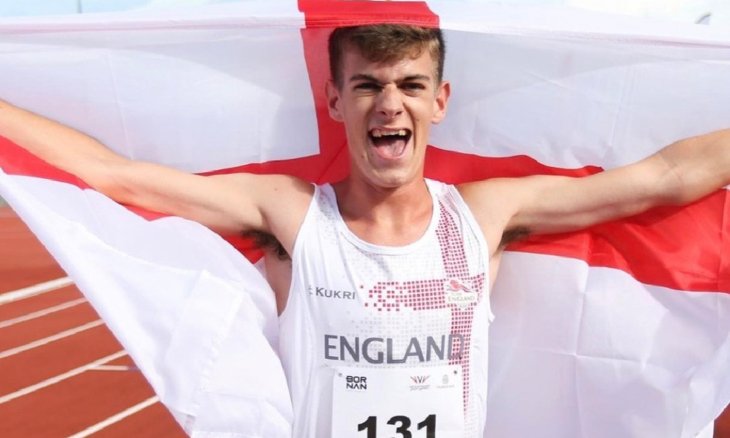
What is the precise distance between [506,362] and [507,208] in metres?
0.51

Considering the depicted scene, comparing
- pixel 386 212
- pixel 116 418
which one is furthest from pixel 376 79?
pixel 116 418

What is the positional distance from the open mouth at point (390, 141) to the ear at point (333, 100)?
16cm

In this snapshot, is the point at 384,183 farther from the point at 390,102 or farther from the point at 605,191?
the point at 605,191

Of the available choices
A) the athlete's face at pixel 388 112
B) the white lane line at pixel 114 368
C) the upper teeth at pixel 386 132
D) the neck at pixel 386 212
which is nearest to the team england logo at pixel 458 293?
the neck at pixel 386 212

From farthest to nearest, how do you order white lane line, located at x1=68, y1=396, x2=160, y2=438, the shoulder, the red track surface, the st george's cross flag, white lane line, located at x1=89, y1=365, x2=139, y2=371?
white lane line, located at x1=89, y1=365, x2=139, y2=371 < the red track surface < white lane line, located at x1=68, y1=396, x2=160, y2=438 < the shoulder < the st george's cross flag

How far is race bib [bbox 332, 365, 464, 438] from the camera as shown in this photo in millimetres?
2441

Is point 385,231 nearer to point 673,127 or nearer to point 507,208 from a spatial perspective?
point 507,208

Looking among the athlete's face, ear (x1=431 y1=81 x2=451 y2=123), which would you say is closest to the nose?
the athlete's face

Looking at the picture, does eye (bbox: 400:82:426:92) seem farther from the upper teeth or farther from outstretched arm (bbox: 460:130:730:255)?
outstretched arm (bbox: 460:130:730:255)

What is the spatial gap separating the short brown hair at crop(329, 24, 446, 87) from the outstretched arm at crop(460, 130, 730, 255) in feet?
1.33

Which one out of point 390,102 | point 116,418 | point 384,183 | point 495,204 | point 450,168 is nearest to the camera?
point 390,102

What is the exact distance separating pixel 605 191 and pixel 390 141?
2.13 ft

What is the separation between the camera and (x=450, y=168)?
9.65ft

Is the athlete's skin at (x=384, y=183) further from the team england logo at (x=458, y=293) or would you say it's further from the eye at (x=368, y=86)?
the team england logo at (x=458, y=293)
